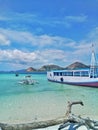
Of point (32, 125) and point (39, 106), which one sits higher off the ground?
point (32, 125)

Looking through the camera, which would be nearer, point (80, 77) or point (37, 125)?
point (37, 125)

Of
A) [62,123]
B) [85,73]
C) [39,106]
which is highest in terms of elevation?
[85,73]

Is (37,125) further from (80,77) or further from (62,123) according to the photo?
(80,77)

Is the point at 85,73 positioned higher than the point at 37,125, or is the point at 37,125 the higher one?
the point at 85,73

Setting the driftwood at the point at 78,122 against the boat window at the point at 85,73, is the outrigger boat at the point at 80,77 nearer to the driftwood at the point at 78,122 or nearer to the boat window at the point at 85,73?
the boat window at the point at 85,73

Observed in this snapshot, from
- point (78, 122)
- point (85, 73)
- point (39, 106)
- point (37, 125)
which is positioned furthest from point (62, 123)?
point (85, 73)

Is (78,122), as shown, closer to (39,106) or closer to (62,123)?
(62,123)

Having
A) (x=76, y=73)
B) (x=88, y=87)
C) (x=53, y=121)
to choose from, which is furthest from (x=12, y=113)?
(x=76, y=73)

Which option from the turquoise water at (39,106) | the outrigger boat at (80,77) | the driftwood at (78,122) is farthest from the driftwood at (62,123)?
the outrigger boat at (80,77)

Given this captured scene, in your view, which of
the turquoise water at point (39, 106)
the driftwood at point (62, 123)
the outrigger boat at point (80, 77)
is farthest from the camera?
the outrigger boat at point (80, 77)

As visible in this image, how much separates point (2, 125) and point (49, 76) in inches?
1480

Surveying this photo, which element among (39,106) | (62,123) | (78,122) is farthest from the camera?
(39,106)

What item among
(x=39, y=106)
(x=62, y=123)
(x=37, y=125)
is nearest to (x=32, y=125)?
(x=37, y=125)

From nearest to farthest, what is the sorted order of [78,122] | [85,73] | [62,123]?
1. [78,122]
2. [62,123]
3. [85,73]
